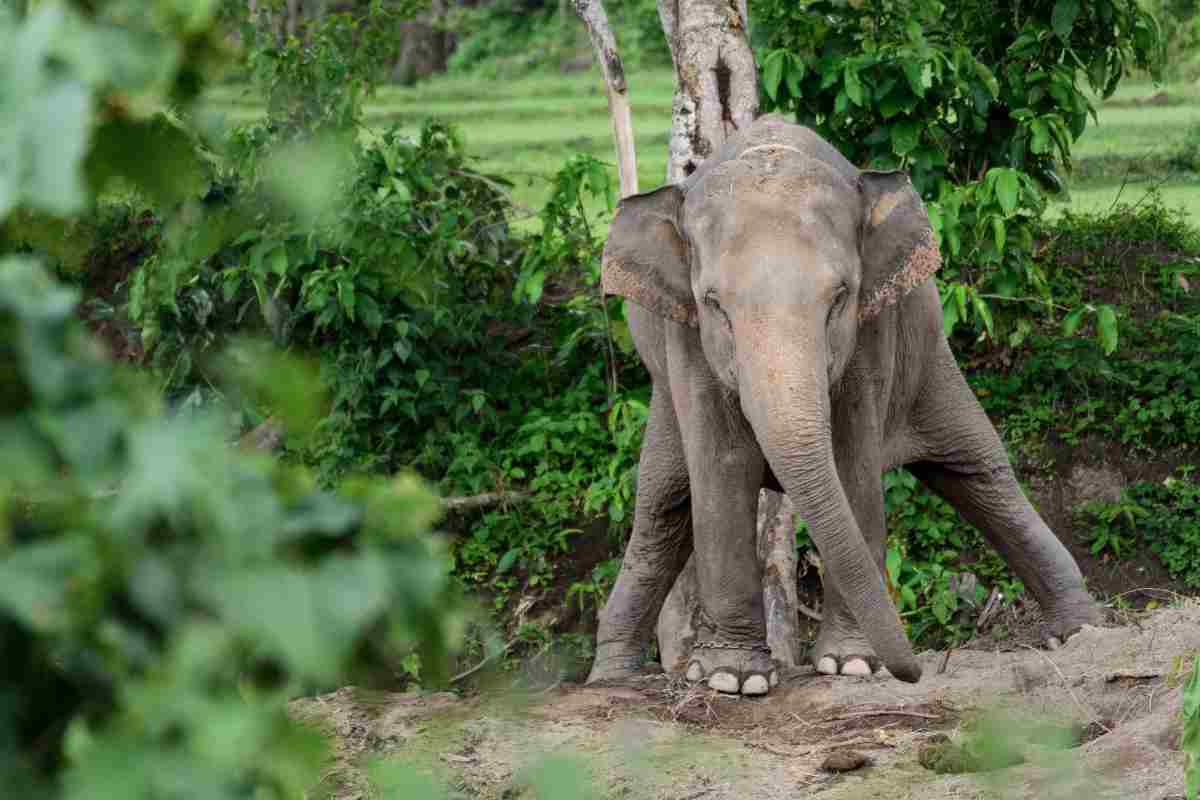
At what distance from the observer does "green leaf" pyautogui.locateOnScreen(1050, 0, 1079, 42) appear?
316 inches

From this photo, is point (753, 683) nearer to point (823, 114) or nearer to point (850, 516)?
point (850, 516)

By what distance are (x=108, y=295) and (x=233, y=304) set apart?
109 centimetres

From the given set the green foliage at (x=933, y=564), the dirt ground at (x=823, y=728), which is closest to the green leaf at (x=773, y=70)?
the green foliage at (x=933, y=564)

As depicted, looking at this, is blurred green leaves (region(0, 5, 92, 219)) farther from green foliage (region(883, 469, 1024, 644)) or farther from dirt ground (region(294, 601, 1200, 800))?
green foliage (region(883, 469, 1024, 644))

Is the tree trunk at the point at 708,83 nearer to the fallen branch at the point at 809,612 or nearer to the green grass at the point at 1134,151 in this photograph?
the fallen branch at the point at 809,612

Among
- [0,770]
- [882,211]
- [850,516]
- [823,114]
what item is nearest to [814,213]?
[882,211]

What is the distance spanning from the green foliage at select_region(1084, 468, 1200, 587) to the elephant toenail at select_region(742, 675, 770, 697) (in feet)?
9.85

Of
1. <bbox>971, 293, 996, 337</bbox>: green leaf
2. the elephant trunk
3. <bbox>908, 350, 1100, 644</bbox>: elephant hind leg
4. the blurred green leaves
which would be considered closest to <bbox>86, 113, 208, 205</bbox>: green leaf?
the blurred green leaves

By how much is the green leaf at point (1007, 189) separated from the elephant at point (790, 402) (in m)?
1.36

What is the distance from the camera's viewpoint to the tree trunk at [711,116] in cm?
691

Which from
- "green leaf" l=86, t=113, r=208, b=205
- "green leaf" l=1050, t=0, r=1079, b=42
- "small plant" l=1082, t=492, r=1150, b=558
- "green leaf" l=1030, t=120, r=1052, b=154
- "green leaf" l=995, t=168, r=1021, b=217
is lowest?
"small plant" l=1082, t=492, r=1150, b=558

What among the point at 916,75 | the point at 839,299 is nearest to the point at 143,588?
the point at 839,299

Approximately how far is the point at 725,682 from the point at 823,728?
582 mm

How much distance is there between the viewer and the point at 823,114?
8086 mm
